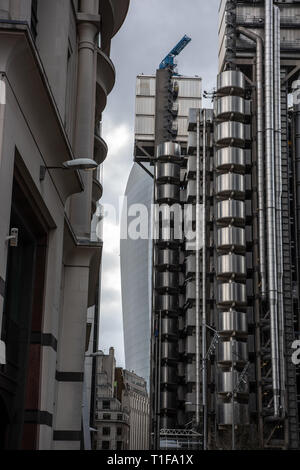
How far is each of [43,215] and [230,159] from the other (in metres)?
75.9

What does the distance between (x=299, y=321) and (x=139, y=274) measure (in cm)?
9414

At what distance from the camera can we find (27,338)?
24219mm

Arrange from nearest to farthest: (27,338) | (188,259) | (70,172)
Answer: (27,338) < (70,172) < (188,259)

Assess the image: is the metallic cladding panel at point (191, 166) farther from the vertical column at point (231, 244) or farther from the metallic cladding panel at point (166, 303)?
the metallic cladding panel at point (166, 303)

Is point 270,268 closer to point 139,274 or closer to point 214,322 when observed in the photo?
point 214,322

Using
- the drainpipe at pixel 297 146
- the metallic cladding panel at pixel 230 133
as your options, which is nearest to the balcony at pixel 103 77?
the metallic cladding panel at pixel 230 133

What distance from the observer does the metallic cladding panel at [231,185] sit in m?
97.6

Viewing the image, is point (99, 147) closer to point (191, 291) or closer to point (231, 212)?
point (231, 212)

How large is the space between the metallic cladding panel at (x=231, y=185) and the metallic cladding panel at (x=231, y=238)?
4517 mm

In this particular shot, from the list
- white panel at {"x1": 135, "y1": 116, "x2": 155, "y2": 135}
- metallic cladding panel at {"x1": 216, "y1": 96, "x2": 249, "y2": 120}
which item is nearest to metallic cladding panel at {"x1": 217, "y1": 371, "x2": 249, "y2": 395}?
metallic cladding panel at {"x1": 216, "y1": 96, "x2": 249, "y2": 120}

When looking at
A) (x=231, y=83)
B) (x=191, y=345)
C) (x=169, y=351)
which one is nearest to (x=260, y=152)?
(x=231, y=83)

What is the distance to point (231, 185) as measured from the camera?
97.6 meters

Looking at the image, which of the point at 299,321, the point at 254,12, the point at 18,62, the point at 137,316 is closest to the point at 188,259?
the point at 299,321
